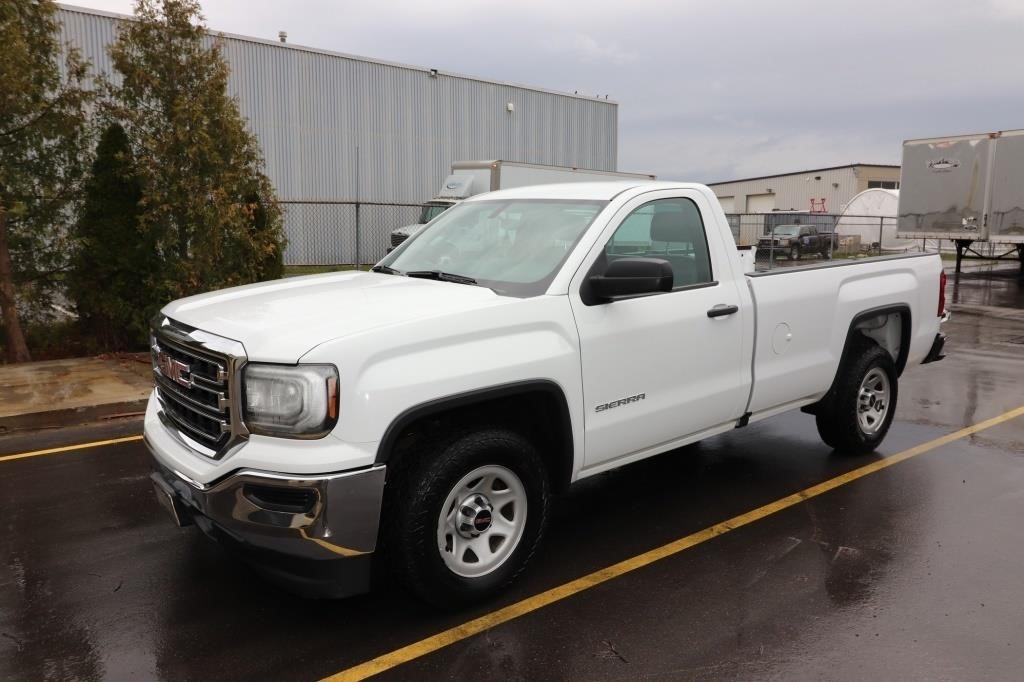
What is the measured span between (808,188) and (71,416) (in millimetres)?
55671

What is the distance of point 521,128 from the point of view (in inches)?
1205

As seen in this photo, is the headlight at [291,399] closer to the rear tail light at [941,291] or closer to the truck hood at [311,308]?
the truck hood at [311,308]

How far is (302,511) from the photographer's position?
10.4 feet

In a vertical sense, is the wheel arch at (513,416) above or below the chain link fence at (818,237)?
below

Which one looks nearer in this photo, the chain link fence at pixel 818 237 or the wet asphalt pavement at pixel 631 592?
the wet asphalt pavement at pixel 631 592

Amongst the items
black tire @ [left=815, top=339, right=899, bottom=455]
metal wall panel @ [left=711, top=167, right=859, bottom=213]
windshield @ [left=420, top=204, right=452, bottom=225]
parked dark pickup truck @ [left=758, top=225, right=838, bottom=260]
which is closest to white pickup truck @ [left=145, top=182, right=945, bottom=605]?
black tire @ [left=815, top=339, right=899, bottom=455]

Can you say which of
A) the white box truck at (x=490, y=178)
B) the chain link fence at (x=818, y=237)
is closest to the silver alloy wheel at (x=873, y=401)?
the white box truck at (x=490, y=178)

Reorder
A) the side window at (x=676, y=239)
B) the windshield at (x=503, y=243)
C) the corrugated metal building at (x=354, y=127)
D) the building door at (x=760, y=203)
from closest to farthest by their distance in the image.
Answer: the windshield at (x=503, y=243)
the side window at (x=676, y=239)
the corrugated metal building at (x=354, y=127)
the building door at (x=760, y=203)

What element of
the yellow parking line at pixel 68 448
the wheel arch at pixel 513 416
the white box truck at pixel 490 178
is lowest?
the yellow parking line at pixel 68 448

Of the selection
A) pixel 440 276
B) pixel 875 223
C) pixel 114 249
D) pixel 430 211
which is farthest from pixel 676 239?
pixel 875 223

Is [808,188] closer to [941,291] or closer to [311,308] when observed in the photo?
[941,291]

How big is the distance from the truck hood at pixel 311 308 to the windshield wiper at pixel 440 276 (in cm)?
9

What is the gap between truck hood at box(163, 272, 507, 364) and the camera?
10.8ft

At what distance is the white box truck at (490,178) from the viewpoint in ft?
65.5
